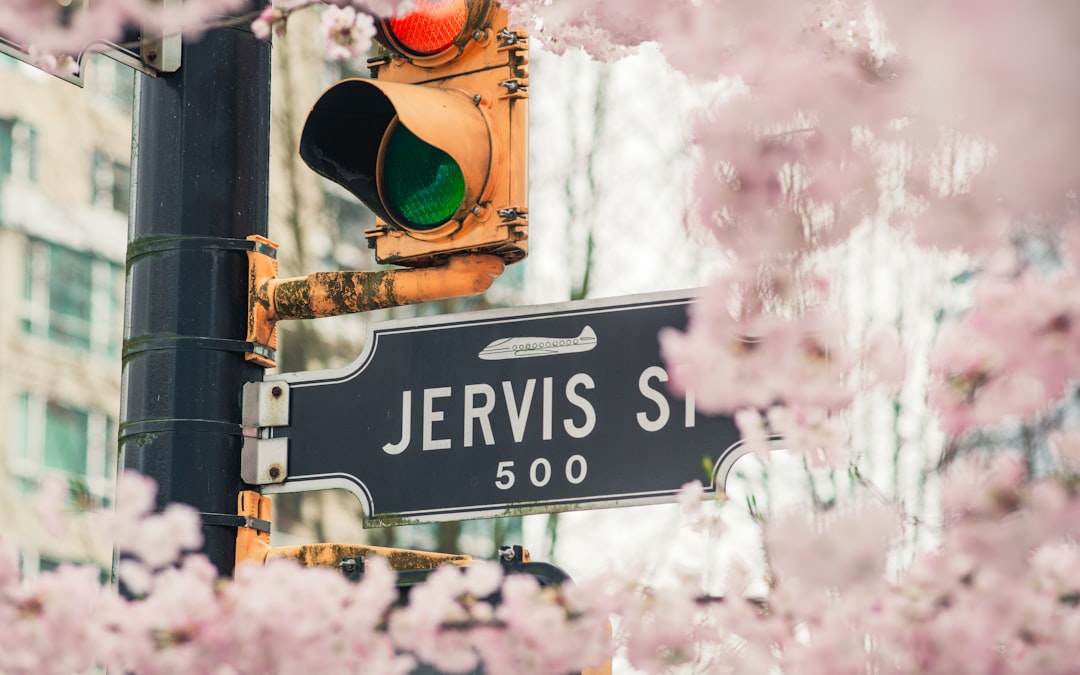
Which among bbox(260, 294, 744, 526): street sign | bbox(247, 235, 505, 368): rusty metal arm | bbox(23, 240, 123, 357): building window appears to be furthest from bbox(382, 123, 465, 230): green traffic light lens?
bbox(23, 240, 123, 357): building window

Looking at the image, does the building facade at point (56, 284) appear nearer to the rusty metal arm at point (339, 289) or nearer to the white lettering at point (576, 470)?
the rusty metal arm at point (339, 289)

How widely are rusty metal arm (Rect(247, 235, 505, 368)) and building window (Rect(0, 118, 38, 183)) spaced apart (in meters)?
19.6

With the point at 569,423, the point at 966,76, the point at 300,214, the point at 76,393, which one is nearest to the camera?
the point at 966,76

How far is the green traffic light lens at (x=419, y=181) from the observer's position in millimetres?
3594

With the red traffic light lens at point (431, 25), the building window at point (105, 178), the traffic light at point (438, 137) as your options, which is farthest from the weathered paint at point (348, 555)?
the building window at point (105, 178)

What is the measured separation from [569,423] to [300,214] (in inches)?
392

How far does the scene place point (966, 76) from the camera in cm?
222

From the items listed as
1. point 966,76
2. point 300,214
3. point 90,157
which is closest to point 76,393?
point 90,157

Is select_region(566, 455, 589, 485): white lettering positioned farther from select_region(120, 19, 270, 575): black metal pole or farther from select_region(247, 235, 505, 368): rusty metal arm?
select_region(120, 19, 270, 575): black metal pole

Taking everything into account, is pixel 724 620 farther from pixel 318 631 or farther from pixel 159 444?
pixel 159 444

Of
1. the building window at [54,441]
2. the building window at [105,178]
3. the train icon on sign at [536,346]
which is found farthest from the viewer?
the building window at [105,178]

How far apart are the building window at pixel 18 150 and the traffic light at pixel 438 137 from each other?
64.6ft

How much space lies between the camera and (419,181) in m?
3.66

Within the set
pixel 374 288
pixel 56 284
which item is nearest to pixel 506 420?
pixel 374 288
